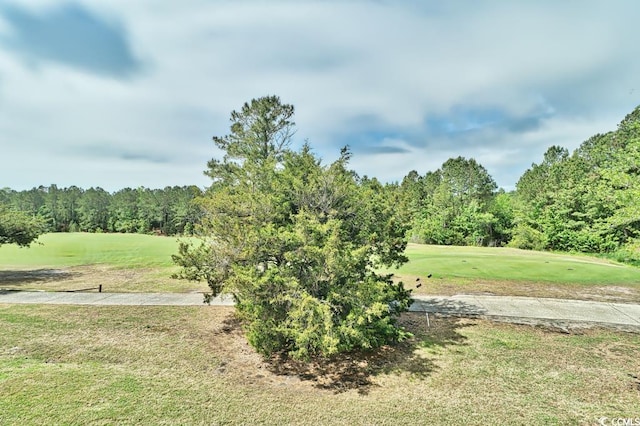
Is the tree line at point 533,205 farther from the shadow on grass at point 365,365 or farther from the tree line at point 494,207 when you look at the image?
the shadow on grass at point 365,365

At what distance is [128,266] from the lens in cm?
2158

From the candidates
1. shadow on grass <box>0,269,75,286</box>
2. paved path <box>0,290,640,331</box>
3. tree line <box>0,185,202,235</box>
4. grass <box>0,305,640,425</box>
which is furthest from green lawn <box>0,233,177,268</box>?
tree line <box>0,185,202,235</box>

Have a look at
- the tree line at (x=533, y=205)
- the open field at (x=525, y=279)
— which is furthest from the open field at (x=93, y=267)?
the tree line at (x=533, y=205)

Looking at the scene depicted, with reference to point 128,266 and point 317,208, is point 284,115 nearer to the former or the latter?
point 317,208

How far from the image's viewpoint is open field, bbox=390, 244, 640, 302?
13.7 m

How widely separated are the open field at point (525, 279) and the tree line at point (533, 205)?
938 cm

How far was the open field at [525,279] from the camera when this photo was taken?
13.7 metres

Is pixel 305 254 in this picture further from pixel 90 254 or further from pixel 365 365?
pixel 90 254

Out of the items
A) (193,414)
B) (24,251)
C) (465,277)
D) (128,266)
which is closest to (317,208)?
(193,414)

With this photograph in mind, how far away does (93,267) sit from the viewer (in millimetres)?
21344

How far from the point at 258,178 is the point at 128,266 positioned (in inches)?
687

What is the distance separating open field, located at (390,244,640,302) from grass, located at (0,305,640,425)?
190 inches

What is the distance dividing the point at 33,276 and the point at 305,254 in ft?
62.3

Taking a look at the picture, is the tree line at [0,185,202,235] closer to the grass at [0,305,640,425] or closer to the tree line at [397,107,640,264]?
the tree line at [397,107,640,264]
